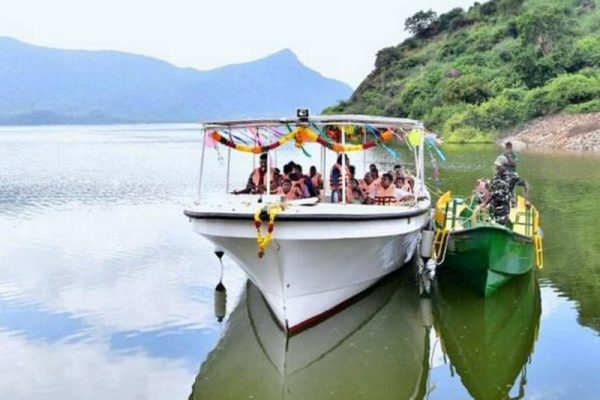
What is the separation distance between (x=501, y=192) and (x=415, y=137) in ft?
6.44

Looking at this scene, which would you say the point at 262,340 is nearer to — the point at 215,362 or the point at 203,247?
the point at 215,362

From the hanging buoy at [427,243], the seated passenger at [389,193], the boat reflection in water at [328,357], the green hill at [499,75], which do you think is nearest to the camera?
the boat reflection in water at [328,357]

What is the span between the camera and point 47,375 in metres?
10.6

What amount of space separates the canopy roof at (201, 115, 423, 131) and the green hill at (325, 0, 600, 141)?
4262 centimetres

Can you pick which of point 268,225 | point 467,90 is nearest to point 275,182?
point 268,225

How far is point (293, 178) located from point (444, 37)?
105 metres

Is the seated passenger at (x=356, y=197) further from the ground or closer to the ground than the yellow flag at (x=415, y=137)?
closer to the ground

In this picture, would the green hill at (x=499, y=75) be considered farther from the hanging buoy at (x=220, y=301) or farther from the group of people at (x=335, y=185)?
the hanging buoy at (x=220, y=301)

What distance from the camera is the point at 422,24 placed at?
121 m

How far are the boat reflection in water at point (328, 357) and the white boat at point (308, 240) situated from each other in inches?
15.8

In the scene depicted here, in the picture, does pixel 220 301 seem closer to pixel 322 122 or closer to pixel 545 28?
pixel 322 122

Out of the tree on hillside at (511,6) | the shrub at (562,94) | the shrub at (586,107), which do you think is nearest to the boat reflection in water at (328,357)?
the shrub at (586,107)

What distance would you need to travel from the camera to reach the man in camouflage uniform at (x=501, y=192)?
1400 cm

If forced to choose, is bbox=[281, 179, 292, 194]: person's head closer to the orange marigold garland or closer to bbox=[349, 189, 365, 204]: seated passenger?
bbox=[349, 189, 365, 204]: seated passenger
